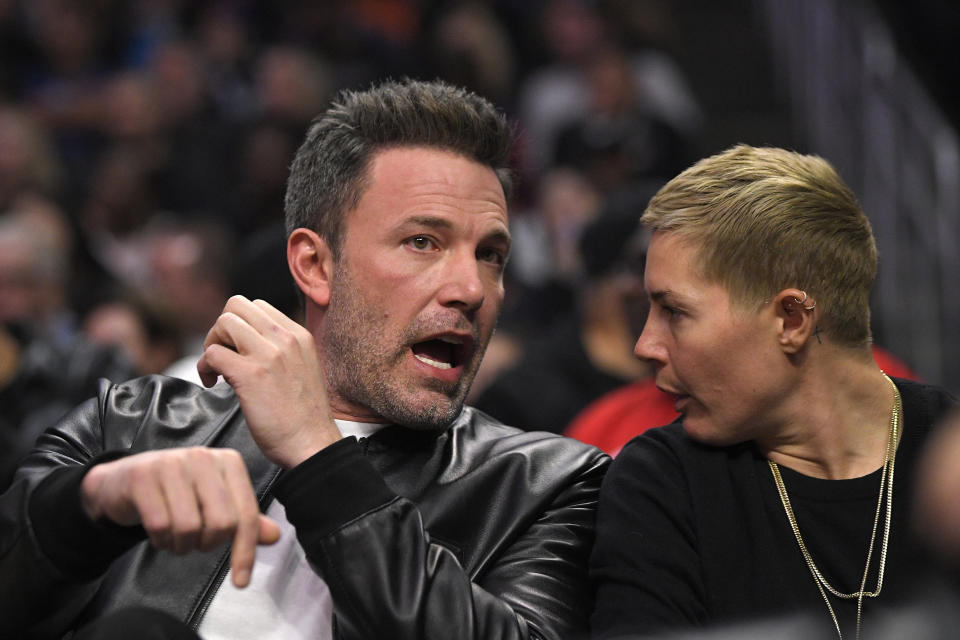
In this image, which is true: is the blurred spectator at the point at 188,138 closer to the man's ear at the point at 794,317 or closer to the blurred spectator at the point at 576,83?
the blurred spectator at the point at 576,83

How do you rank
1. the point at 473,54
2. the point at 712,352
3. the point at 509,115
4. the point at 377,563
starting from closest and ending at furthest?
the point at 377,563 → the point at 712,352 → the point at 509,115 → the point at 473,54

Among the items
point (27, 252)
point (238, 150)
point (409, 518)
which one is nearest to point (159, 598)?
point (409, 518)

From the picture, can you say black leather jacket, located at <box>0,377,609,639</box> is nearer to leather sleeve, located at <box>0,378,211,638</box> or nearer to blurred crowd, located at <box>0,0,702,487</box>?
leather sleeve, located at <box>0,378,211,638</box>

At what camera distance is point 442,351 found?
2332 mm

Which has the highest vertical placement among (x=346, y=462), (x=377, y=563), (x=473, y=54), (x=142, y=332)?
(x=346, y=462)

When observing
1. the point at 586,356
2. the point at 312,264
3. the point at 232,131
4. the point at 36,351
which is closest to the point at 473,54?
the point at 232,131

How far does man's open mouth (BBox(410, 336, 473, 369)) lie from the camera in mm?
2260

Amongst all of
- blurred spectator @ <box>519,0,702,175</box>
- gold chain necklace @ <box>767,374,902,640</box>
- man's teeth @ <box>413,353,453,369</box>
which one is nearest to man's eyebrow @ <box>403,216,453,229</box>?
man's teeth @ <box>413,353,453,369</box>

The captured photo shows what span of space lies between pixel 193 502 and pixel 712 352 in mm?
894

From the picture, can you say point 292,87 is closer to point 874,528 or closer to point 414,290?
point 414,290

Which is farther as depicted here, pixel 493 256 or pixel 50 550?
pixel 493 256

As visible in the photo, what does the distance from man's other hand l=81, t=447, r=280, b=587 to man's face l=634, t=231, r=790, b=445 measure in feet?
2.52

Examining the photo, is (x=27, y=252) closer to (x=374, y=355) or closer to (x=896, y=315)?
(x=374, y=355)

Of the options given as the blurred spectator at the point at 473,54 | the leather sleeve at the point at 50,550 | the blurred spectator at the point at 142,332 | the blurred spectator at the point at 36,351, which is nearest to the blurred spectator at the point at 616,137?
the blurred spectator at the point at 473,54
